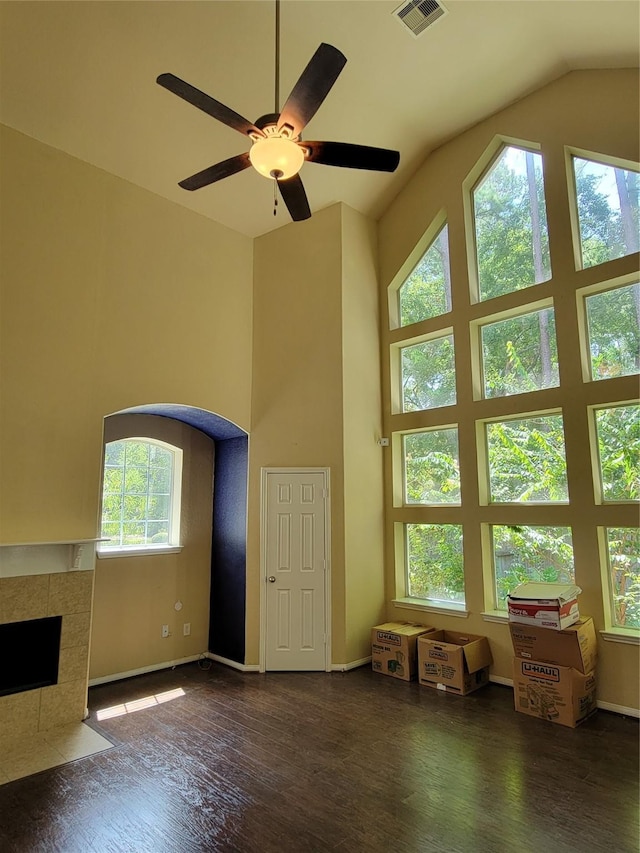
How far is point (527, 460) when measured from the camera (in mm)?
4684

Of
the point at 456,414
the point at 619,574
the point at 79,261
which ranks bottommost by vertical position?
the point at 619,574

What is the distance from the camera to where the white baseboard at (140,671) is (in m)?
4.67

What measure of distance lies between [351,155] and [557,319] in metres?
2.68

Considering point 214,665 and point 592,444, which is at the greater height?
point 592,444

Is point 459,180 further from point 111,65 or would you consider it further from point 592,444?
point 111,65

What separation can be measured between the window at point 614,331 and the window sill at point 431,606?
2.47 metres

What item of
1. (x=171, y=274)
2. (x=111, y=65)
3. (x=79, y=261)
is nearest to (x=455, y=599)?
(x=171, y=274)

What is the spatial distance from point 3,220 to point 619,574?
5.64 meters

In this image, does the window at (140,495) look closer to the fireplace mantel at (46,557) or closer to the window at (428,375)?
the fireplace mantel at (46,557)

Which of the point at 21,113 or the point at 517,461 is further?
the point at 517,461

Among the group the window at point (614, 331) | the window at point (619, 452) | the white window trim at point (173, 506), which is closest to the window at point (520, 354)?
the window at point (614, 331)

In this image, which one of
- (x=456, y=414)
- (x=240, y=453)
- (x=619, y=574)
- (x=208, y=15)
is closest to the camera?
(x=208, y=15)

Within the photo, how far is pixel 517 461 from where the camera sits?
4.75 metres

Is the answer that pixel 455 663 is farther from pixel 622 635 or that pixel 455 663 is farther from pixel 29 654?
pixel 29 654
